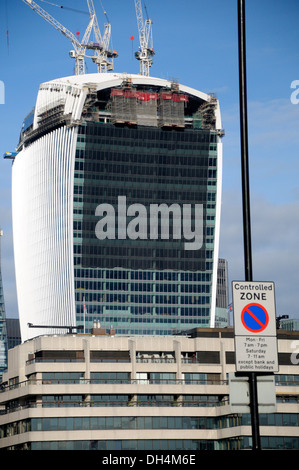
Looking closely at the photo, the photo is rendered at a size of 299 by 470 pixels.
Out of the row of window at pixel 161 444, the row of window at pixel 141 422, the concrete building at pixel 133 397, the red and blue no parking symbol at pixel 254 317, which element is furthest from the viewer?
the concrete building at pixel 133 397

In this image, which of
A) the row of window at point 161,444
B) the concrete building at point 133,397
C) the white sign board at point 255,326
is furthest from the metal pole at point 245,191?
the row of window at point 161,444

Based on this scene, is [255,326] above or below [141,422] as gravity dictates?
below

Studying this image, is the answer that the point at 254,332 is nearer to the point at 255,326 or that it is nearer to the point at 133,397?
the point at 255,326

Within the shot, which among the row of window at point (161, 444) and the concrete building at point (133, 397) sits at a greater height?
the concrete building at point (133, 397)

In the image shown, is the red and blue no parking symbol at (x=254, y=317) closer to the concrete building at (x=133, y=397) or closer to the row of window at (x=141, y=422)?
the concrete building at (x=133, y=397)

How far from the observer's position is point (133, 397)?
6378 inches

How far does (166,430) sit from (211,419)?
7905 mm

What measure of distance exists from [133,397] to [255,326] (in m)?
130

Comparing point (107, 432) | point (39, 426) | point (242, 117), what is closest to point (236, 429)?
point (107, 432)

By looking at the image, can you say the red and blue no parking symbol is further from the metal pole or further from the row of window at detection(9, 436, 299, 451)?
the row of window at detection(9, 436, 299, 451)

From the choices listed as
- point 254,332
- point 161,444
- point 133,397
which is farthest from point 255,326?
point 133,397

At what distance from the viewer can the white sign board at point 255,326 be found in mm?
34094

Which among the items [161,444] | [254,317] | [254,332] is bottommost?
[254,332]
